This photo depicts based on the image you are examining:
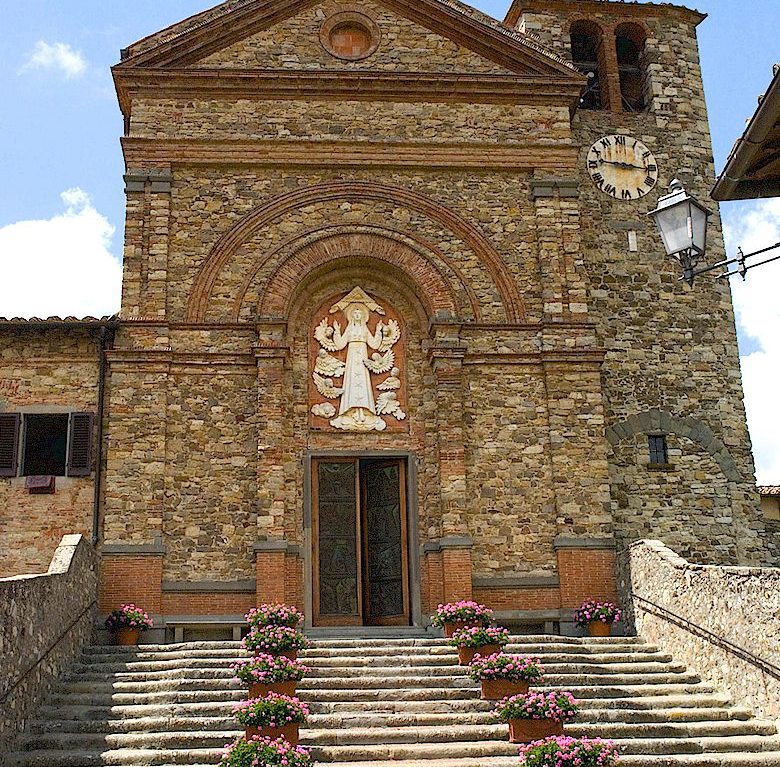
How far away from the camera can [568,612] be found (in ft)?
52.5

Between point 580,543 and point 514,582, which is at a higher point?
point 580,543

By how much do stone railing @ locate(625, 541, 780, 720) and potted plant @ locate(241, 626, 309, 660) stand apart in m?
5.01

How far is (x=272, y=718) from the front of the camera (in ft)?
35.0

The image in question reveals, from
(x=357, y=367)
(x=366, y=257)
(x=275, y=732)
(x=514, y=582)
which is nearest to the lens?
(x=275, y=732)

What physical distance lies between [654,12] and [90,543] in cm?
1516

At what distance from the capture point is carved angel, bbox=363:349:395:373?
56.9 feet

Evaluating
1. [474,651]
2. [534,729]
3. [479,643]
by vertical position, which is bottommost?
[534,729]

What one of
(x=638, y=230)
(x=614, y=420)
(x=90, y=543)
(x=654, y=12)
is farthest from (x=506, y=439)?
(x=654, y=12)

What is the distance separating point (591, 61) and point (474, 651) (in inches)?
532

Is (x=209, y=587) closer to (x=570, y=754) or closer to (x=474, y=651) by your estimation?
(x=474, y=651)

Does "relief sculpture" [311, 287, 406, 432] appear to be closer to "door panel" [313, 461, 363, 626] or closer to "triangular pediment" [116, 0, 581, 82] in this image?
"door panel" [313, 461, 363, 626]

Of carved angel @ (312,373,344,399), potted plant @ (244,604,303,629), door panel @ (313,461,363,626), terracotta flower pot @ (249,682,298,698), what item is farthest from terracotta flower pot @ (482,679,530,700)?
carved angel @ (312,373,344,399)

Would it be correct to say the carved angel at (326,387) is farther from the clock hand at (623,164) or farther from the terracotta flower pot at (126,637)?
the clock hand at (623,164)

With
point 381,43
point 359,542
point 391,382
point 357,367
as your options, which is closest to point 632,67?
point 381,43
